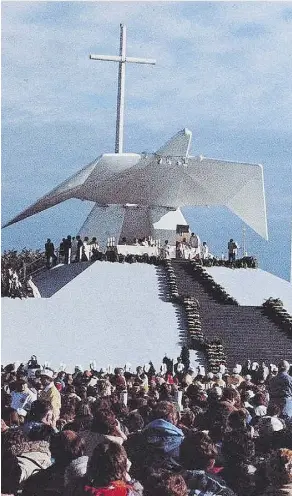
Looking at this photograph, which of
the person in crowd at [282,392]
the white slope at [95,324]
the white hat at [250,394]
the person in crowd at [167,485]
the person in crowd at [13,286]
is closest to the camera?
the person in crowd at [167,485]

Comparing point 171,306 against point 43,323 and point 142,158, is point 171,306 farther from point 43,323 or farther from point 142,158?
point 142,158

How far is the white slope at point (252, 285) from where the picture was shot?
31375 mm

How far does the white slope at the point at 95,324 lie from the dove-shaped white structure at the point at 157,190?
26.2 ft

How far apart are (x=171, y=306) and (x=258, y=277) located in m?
5.19

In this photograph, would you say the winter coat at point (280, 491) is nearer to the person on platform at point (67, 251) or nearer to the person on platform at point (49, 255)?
the person on platform at point (67, 251)

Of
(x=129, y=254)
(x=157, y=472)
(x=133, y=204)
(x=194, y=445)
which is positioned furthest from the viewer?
(x=133, y=204)

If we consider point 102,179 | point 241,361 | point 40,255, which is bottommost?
point 241,361

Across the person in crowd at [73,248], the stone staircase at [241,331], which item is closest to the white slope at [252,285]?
the stone staircase at [241,331]

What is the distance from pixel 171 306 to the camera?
96.0 feet

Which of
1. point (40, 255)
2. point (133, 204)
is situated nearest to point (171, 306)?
point (40, 255)

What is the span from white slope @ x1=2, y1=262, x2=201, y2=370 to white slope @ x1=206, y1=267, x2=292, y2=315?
2.48 meters

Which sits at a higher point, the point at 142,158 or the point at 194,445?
the point at 142,158

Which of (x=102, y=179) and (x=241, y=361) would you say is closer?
(x=241, y=361)

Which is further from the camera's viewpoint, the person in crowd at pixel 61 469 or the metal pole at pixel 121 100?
the metal pole at pixel 121 100
